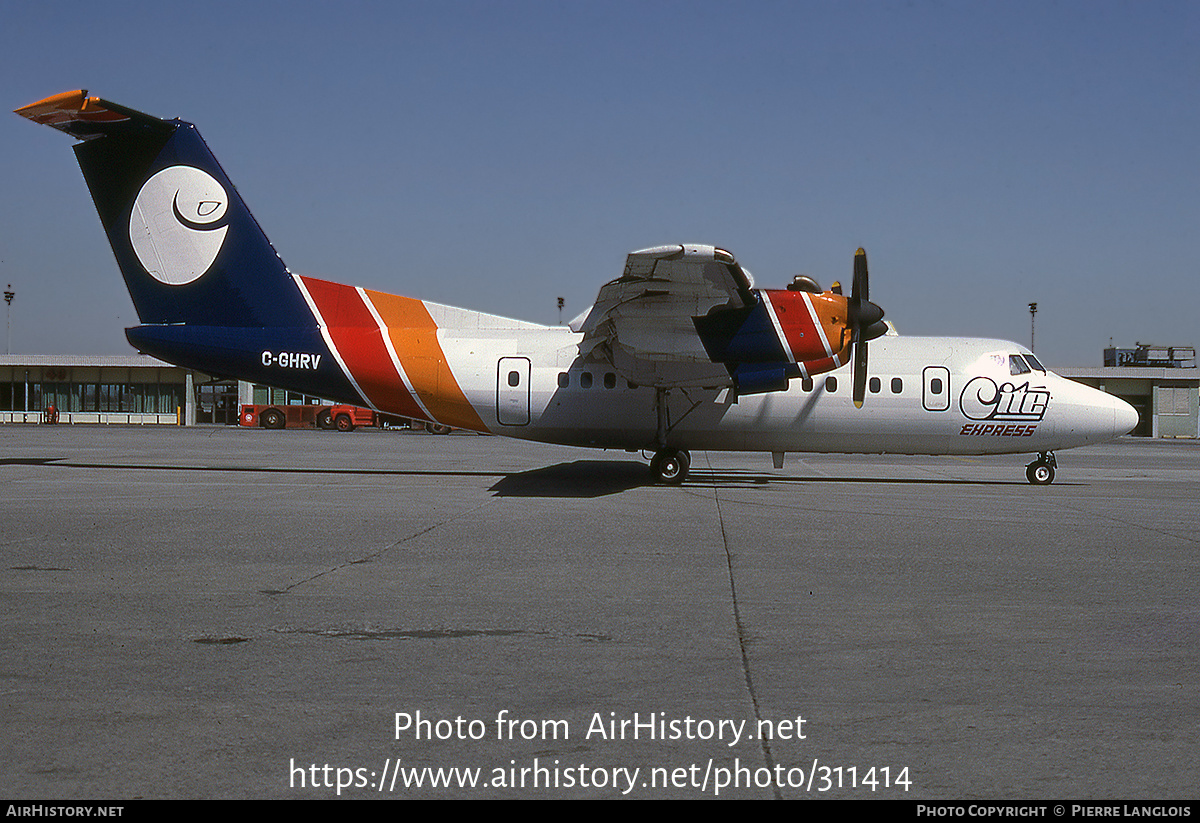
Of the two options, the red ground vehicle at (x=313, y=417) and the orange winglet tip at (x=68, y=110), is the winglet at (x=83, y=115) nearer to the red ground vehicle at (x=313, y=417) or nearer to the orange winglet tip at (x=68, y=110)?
the orange winglet tip at (x=68, y=110)

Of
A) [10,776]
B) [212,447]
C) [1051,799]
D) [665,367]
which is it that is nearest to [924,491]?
[665,367]

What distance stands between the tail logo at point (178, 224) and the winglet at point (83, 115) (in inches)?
43.4

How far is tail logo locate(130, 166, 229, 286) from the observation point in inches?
728

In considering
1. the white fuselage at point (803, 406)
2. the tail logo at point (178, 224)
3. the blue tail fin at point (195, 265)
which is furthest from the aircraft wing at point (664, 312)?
the tail logo at point (178, 224)

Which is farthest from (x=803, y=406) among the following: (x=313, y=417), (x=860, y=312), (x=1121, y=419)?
(x=313, y=417)

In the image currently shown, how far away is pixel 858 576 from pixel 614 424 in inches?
413

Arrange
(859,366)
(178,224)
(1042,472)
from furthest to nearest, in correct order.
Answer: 1. (1042,472)
2. (178,224)
3. (859,366)

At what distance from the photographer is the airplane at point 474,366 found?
18219 mm

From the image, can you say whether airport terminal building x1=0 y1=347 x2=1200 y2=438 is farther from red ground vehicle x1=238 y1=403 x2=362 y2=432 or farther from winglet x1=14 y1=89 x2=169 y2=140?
winglet x1=14 y1=89 x2=169 y2=140

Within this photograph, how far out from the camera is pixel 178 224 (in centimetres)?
1856

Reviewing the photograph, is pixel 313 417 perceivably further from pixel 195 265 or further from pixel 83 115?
pixel 83 115

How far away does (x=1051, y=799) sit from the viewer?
3.56 m

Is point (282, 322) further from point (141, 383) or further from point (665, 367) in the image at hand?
point (141, 383)

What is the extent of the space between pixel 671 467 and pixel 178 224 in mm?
11242
